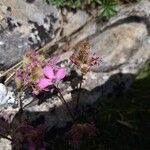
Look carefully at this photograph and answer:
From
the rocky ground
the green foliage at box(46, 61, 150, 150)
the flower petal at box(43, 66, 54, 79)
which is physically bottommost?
the green foliage at box(46, 61, 150, 150)

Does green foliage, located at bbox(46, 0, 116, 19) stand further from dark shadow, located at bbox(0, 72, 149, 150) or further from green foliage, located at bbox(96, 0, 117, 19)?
dark shadow, located at bbox(0, 72, 149, 150)

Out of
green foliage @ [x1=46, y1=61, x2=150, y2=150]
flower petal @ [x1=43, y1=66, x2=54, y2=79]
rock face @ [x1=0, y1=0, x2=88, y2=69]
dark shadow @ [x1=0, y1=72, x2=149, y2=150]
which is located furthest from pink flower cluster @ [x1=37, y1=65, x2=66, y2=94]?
rock face @ [x1=0, y1=0, x2=88, y2=69]

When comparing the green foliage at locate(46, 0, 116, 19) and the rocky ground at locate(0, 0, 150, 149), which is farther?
the green foliage at locate(46, 0, 116, 19)

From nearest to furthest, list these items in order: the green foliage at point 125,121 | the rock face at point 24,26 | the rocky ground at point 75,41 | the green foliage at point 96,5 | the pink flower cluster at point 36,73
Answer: the pink flower cluster at point 36,73
the green foliage at point 125,121
the rocky ground at point 75,41
the rock face at point 24,26
the green foliage at point 96,5

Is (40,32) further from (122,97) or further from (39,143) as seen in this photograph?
(39,143)

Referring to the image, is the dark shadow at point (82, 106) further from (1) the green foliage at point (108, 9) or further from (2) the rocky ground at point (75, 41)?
(1) the green foliage at point (108, 9)

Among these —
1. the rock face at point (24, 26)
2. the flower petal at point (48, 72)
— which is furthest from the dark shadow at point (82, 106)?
the flower petal at point (48, 72)

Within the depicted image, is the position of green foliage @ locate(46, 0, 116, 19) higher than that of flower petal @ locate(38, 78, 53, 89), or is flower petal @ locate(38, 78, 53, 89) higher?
green foliage @ locate(46, 0, 116, 19)

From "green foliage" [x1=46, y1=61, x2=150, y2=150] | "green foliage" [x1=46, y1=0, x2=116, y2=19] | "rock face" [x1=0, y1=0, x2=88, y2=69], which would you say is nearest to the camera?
"green foliage" [x1=46, y1=61, x2=150, y2=150]
